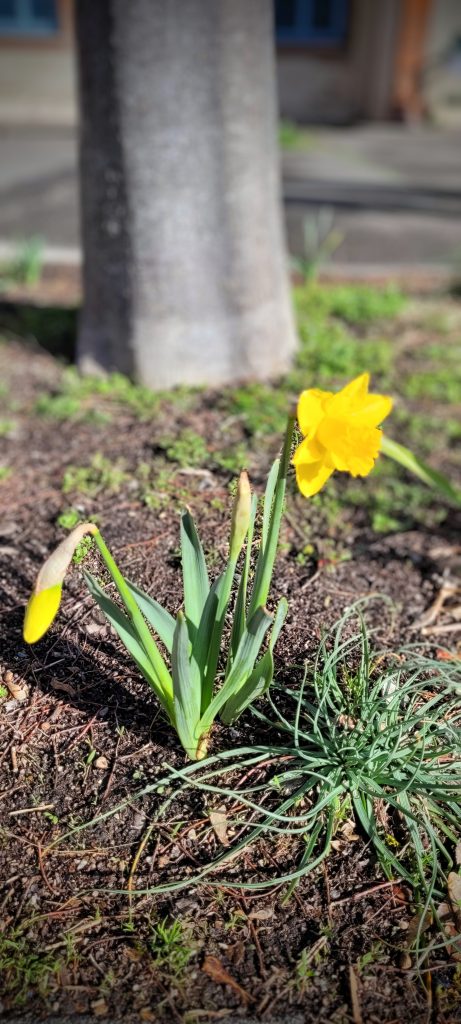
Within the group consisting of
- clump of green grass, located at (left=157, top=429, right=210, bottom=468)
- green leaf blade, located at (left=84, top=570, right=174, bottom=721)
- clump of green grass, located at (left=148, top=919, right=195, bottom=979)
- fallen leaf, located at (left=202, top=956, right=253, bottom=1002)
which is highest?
green leaf blade, located at (left=84, top=570, right=174, bottom=721)

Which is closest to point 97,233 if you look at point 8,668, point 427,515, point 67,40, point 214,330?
point 214,330

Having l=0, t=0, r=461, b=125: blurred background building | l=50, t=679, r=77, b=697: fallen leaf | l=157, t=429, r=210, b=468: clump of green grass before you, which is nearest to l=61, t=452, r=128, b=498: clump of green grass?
l=157, t=429, r=210, b=468: clump of green grass

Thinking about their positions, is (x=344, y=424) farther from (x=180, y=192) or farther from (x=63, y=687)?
(x=180, y=192)

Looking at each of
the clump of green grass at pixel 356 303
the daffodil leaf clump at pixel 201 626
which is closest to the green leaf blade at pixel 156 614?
the daffodil leaf clump at pixel 201 626

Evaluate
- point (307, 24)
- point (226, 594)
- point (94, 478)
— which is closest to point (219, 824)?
point (226, 594)

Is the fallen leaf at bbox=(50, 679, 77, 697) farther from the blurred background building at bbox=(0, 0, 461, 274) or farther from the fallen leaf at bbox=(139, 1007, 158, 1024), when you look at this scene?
the blurred background building at bbox=(0, 0, 461, 274)

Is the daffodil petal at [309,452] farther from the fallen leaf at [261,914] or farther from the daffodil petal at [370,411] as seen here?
the fallen leaf at [261,914]

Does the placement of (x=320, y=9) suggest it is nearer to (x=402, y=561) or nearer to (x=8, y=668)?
(x=402, y=561)
